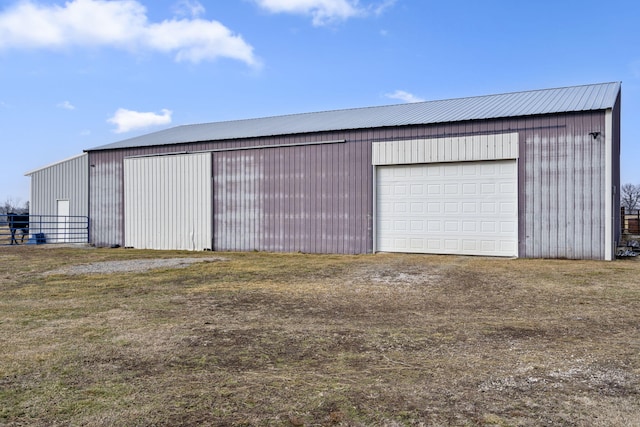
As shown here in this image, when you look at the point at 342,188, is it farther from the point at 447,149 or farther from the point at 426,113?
the point at 426,113

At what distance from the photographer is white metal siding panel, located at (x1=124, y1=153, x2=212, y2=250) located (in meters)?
17.5

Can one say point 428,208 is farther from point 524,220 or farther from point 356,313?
point 356,313

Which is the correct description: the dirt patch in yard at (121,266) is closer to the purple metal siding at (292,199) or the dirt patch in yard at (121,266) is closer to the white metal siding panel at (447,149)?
the purple metal siding at (292,199)

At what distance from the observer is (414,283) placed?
8922 millimetres

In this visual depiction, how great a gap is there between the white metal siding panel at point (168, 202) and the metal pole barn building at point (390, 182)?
0.04m

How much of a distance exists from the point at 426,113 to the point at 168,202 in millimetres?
9728

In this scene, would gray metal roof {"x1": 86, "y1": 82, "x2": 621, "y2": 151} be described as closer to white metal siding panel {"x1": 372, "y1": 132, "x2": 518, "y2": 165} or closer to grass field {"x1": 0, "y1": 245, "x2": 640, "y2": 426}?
white metal siding panel {"x1": 372, "y1": 132, "x2": 518, "y2": 165}

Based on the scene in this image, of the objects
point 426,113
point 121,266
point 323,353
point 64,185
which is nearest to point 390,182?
point 426,113

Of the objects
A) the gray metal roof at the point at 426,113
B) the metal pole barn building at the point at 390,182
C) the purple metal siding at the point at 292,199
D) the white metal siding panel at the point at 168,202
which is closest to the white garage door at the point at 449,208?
the metal pole barn building at the point at 390,182

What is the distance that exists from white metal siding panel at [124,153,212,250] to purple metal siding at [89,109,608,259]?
44cm

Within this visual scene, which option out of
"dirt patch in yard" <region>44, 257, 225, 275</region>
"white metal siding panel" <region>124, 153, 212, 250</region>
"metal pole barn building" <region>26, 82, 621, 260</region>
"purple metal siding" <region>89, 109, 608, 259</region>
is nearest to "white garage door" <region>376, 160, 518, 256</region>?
"metal pole barn building" <region>26, 82, 621, 260</region>

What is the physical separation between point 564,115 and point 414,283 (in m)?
6.74

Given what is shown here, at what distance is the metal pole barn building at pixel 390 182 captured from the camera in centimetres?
1236

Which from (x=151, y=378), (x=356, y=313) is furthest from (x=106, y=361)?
(x=356, y=313)
